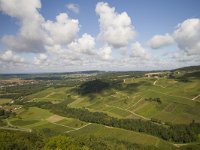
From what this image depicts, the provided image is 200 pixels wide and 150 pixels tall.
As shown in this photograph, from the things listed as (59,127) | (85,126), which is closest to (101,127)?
(85,126)

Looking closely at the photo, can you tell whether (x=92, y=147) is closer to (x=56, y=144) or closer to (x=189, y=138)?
(x=56, y=144)

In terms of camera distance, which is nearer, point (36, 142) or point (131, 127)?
point (36, 142)

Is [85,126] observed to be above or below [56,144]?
below

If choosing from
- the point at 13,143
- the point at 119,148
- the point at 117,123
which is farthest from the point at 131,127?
the point at 13,143

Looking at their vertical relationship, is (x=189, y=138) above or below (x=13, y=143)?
below

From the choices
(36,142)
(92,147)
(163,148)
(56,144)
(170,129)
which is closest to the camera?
(56,144)

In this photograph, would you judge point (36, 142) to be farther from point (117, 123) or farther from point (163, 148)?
point (117, 123)

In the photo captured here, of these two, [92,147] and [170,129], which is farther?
[170,129]

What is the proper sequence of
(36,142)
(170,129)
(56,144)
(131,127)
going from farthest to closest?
1. (131,127)
2. (170,129)
3. (36,142)
4. (56,144)

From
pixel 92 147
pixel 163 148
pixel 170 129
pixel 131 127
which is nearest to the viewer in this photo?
pixel 92 147

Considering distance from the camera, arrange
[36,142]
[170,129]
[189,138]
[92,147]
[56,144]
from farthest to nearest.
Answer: [170,129], [189,138], [92,147], [36,142], [56,144]
